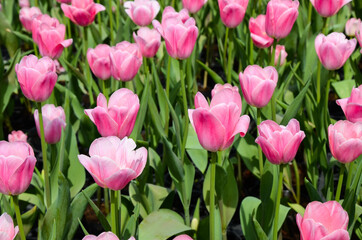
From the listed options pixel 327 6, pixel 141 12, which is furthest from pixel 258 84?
pixel 141 12

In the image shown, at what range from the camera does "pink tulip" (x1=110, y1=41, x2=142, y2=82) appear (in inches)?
58.1

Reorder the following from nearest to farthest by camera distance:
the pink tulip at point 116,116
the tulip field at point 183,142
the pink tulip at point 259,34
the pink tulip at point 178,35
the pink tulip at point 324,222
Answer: the pink tulip at point 324,222 < the tulip field at point 183,142 < the pink tulip at point 116,116 < the pink tulip at point 178,35 < the pink tulip at point 259,34

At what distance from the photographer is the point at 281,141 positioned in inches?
41.4

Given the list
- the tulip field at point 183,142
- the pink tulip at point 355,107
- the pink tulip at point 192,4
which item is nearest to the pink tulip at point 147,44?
the tulip field at point 183,142

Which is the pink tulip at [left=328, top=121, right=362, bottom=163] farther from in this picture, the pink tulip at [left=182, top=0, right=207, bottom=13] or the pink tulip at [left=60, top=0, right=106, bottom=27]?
the pink tulip at [left=60, top=0, right=106, bottom=27]

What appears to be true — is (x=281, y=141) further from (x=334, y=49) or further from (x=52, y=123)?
(x=52, y=123)

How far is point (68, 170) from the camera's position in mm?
1609

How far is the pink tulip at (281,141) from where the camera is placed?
104 cm

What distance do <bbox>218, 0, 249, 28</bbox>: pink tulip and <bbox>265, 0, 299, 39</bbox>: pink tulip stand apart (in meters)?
0.15

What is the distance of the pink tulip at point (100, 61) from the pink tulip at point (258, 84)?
0.49m

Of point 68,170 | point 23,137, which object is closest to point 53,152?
point 68,170

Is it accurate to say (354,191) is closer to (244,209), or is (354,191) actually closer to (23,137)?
(244,209)

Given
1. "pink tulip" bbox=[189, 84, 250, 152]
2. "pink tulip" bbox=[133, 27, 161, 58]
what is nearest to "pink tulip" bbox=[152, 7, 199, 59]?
"pink tulip" bbox=[133, 27, 161, 58]

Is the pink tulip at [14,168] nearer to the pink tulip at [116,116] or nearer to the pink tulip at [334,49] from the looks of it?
the pink tulip at [116,116]
